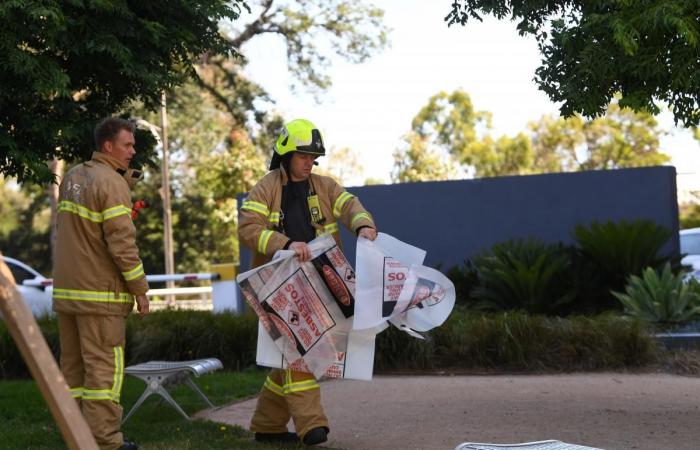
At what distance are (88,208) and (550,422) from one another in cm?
338

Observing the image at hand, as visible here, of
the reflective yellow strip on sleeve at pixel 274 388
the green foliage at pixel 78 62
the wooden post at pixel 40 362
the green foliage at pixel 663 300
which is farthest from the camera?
the green foliage at pixel 663 300

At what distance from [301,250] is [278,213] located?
0.38m

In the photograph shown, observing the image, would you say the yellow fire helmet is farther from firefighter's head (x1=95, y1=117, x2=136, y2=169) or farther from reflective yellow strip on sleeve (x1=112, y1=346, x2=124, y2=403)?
reflective yellow strip on sleeve (x1=112, y1=346, x2=124, y2=403)

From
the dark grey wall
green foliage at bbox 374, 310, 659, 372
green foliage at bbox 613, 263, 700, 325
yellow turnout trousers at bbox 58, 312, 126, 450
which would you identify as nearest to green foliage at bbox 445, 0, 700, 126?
yellow turnout trousers at bbox 58, 312, 126, 450

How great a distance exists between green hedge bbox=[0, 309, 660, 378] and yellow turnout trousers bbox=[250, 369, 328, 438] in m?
3.78

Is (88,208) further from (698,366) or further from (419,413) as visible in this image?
(698,366)

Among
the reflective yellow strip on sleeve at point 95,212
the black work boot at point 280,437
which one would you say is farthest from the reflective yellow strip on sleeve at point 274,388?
the reflective yellow strip on sleeve at point 95,212

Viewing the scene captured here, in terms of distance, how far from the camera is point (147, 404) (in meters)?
8.16

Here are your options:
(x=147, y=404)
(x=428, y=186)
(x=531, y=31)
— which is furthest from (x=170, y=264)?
(x=531, y=31)

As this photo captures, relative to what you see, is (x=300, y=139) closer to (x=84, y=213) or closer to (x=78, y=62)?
(x=84, y=213)

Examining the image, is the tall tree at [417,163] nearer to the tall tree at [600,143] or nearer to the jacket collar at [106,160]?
the tall tree at [600,143]

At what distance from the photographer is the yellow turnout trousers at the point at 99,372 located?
18.2 ft

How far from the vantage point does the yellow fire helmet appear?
5934 millimetres

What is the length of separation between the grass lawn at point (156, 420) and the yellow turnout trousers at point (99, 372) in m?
0.51
